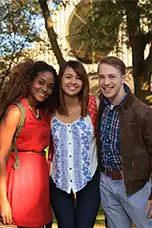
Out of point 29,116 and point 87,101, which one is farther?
point 87,101

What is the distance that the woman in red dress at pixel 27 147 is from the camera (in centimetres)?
322

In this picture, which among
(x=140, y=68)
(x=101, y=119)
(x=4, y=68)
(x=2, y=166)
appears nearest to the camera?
(x=2, y=166)

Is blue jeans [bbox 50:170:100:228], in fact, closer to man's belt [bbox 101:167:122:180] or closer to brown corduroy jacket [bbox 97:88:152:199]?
man's belt [bbox 101:167:122:180]

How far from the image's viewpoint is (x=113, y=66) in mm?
3289

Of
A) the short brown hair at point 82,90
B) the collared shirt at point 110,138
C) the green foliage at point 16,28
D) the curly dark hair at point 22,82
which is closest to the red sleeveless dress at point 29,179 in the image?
the curly dark hair at point 22,82

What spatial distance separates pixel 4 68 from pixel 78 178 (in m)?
15.4

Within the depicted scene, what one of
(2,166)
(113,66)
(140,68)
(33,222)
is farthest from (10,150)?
(140,68)

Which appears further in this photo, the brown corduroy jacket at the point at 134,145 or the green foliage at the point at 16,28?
the green foliage at the point at 16,28

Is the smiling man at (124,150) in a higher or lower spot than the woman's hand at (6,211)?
higher

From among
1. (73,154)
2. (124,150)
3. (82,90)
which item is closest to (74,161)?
(73,154)

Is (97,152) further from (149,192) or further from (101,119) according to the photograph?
(149,192)

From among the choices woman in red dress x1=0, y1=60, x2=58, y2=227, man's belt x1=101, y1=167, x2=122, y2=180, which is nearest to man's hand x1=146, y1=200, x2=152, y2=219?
man's belt x1=101, y1=167, x2=122, y2=180

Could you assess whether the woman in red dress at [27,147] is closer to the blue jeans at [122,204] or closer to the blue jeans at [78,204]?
the blue jeans at [78,204]

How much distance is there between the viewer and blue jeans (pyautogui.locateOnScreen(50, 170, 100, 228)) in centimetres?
351
